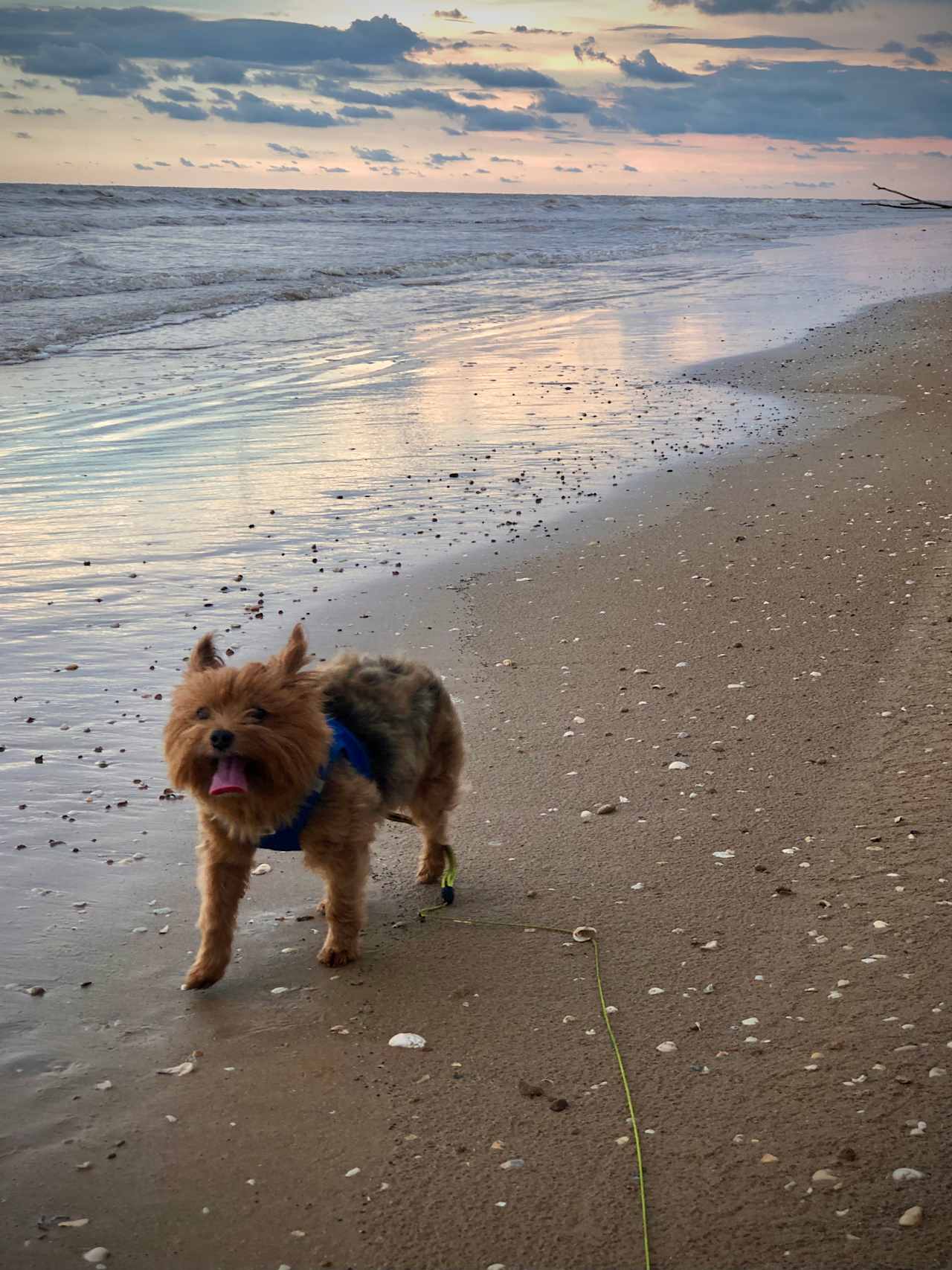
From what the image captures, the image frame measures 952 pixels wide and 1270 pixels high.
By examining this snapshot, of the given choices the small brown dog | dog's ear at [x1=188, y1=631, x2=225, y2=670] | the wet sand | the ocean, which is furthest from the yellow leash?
the ocean

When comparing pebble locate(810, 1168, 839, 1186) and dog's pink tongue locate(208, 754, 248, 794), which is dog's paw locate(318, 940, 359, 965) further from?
pebble locate(810, 1168, 839, 1186)

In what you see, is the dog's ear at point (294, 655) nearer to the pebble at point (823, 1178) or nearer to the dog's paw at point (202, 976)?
the dog's paw at point (202, 976)

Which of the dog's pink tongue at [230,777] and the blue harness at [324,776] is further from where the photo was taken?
the blue harness at [324,776]

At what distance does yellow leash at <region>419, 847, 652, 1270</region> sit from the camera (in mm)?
3230

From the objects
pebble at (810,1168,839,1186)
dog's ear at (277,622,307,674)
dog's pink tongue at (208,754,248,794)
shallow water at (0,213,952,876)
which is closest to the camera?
pebble at (810,1168,839,1186)

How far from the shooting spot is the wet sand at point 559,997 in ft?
10.3

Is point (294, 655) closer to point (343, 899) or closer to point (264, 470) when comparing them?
point (343, 899)

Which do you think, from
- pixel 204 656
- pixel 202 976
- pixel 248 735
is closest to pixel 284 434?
pixel 204 656

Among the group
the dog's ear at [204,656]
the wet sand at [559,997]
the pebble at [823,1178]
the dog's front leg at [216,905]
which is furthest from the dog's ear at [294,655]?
the pebble at [823,1178]

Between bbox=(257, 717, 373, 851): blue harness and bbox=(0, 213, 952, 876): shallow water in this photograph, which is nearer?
bbox=(257, 717, 373, 851): blue harness

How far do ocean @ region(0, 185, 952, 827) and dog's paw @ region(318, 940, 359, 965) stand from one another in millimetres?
1570

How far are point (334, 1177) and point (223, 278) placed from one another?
102ft

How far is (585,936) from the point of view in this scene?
455 centimetres

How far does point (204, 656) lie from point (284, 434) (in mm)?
9893
